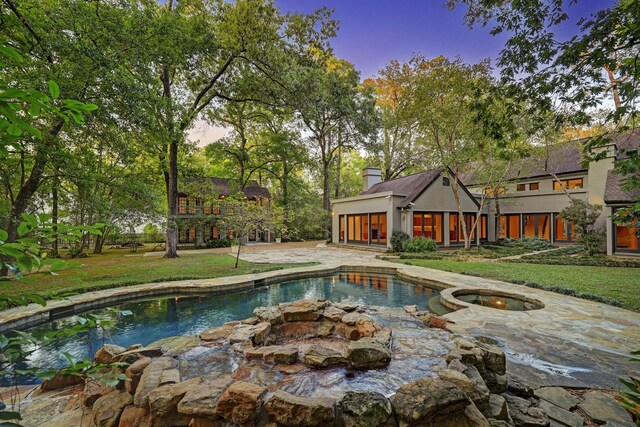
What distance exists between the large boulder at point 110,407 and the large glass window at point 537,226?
2276 centimetres

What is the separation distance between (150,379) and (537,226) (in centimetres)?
2352

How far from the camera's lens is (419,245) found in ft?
52.1

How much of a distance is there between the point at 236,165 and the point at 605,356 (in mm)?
25306

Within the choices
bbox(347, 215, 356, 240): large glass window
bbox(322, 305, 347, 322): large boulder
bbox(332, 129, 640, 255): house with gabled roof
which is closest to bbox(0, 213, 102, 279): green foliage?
bbox(322, 305, 347, 322): large boulder

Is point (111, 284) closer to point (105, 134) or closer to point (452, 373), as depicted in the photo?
point (105, 134)

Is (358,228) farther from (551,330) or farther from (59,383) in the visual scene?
(59,383)

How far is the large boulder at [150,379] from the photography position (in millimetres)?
2980

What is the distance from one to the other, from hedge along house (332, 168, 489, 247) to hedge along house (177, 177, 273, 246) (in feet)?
27.3

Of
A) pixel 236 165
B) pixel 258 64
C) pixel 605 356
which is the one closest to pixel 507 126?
pixel 605 356

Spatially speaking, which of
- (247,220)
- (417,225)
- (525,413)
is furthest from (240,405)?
(417,225)

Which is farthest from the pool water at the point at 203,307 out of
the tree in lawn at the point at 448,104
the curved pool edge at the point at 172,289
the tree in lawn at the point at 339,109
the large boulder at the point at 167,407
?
the tree in lawn at the point at 339,109

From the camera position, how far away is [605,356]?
4246 millimetres

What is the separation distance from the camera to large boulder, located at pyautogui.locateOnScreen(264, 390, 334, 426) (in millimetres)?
2635

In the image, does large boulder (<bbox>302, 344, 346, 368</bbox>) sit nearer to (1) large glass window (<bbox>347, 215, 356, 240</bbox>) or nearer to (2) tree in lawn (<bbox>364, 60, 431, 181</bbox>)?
(1) large glass window (<bbox>347, 215, 356, 240</bbox>)
